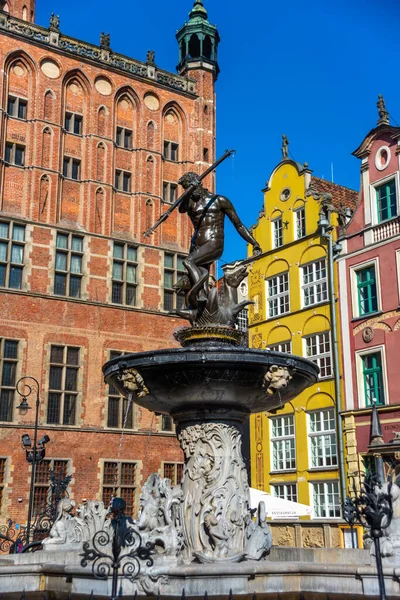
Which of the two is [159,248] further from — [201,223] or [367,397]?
[201,223]

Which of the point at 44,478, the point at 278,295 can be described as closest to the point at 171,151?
the point at 278,295

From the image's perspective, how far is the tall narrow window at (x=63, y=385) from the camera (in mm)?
25906

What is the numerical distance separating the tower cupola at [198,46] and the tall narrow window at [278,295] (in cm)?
1147

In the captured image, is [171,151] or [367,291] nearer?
[367,291]

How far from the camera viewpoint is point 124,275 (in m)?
29.0

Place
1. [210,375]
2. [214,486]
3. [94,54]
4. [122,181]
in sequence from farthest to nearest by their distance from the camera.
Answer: [94,54] → [122,181] → [214,486] → [210,375]

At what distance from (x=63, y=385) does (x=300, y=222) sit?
36.2 feet

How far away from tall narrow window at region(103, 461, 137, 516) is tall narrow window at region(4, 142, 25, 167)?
1174 cm

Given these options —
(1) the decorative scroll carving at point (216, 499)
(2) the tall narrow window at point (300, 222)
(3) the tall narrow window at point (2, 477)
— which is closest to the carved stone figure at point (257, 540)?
(1) the decorative scroll carving at point (216, 499)

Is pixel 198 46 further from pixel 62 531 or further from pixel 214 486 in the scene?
pixel 214 486

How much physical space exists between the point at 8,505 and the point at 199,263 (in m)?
16.8

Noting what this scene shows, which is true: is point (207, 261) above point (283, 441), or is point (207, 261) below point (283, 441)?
above

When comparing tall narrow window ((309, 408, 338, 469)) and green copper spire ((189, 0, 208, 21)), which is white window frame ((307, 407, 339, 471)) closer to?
tall narrow window ((309, 408, 338, 469))

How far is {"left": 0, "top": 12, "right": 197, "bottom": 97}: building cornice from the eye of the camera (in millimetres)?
28344
